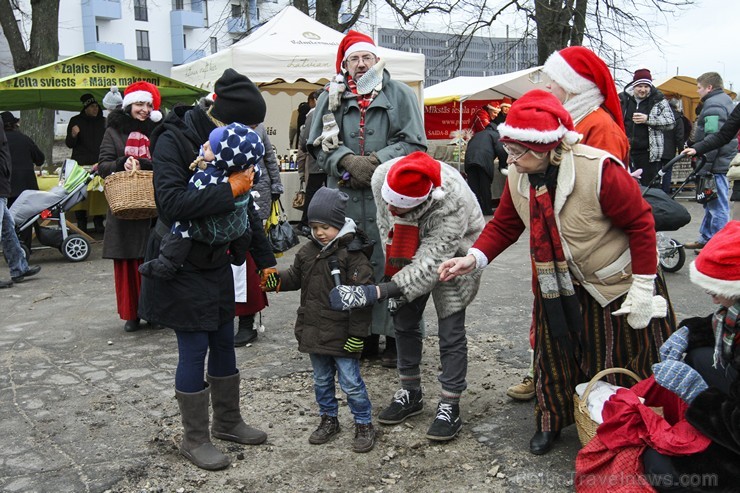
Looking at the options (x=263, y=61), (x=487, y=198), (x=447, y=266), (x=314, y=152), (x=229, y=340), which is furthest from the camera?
(x=487, y=198)

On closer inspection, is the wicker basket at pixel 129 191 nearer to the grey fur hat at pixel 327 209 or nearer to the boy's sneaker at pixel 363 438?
the grey fur hat at pixel 327 209

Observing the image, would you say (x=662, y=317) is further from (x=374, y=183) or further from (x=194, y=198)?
(x=194, y=198)

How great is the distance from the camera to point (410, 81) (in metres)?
12.2

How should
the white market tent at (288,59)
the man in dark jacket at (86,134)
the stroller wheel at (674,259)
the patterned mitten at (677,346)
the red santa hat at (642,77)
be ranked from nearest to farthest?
the patterned mitten at (677,346) < the stroller wheel at (674,259) < the red santa hat at (642,77) < the man in dark jacket at (86,134) < the white market tent at (288,59)

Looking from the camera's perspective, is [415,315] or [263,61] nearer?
[415,315]

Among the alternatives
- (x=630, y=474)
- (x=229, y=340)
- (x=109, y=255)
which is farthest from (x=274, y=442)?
(x=109, y=255)

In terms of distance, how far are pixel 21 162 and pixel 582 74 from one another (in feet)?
26.3

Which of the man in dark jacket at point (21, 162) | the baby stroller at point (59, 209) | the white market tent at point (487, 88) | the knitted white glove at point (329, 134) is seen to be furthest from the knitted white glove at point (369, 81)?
the white market tent at point (487, 88)

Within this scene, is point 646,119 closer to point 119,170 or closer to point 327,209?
point 119,170

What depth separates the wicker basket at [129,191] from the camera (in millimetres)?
5879

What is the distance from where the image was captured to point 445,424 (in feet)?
12.7

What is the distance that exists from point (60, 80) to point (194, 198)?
718 cm

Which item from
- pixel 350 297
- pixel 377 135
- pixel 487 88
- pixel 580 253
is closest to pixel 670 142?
pixel 487 88

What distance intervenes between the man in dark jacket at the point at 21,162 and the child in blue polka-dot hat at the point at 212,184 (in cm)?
673
